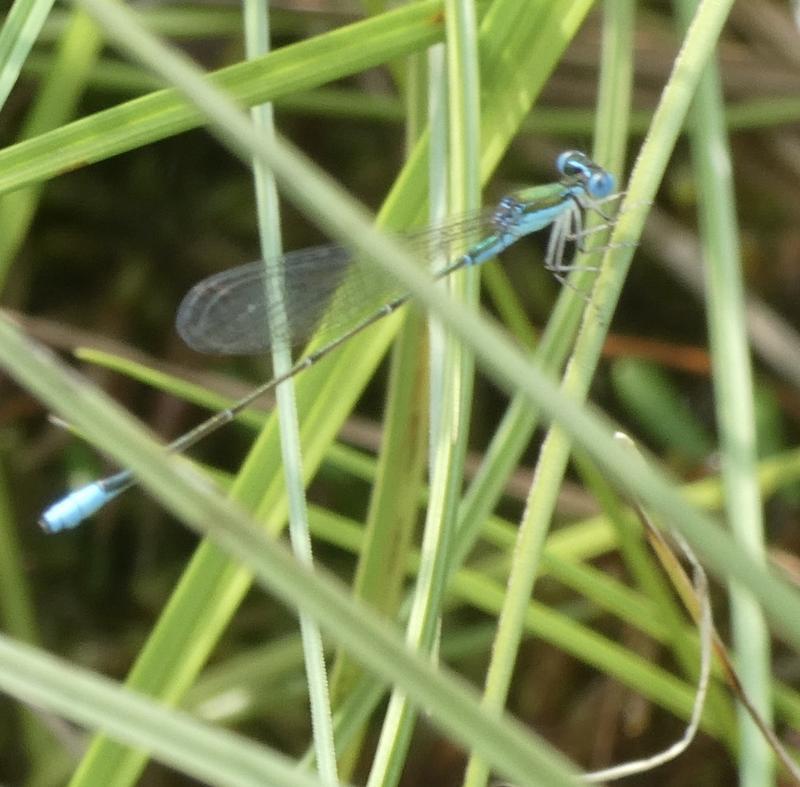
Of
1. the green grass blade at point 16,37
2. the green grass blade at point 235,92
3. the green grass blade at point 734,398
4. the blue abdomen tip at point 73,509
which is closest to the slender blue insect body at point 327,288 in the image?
the blue abdomen tip at point 73,509

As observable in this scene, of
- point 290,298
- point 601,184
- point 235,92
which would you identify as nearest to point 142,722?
point 235,92

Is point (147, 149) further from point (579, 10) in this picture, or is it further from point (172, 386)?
point (579, 10)

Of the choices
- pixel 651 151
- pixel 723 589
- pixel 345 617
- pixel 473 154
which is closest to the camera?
pixel 345 617

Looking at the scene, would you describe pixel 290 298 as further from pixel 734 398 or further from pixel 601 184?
pixel 734 398

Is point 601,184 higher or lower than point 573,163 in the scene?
lower

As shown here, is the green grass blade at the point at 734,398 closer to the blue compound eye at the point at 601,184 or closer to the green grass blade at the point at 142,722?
the blue compound eye at the point at 601,184

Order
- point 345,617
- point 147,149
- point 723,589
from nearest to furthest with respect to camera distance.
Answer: point 345,617 → point 723,589 → point 147,149

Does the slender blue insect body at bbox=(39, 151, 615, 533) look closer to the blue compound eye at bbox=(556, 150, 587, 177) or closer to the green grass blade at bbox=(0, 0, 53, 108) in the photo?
the blue compound eye at bbox=(556, 150, 587, 177)

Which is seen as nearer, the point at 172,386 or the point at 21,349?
the point at 21,349

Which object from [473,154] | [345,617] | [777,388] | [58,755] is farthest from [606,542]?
[345,617]
